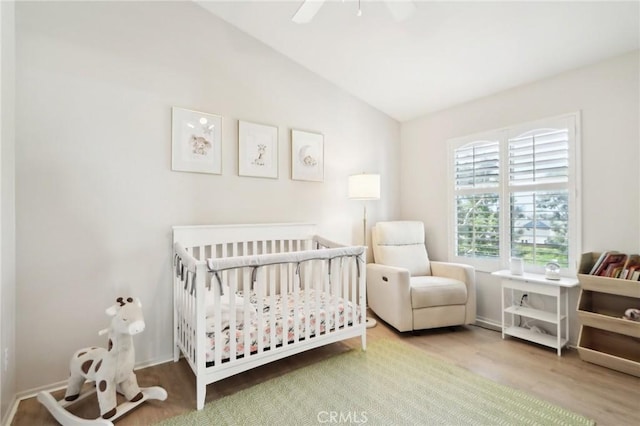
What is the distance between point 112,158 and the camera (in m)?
2.16

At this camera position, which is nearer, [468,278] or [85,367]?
[85,367]

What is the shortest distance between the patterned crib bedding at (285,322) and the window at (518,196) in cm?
164

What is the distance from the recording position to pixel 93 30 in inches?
83.1

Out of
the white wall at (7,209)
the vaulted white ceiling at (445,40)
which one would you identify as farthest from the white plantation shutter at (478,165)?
the white wall at (7,209)

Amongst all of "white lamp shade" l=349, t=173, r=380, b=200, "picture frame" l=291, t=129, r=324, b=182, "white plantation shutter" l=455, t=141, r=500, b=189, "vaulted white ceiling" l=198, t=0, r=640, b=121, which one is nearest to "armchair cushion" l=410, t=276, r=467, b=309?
"white lamp shade" l=349, t=173, r=380, b=200

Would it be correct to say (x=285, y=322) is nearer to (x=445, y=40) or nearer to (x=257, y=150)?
(x=257, y=150)

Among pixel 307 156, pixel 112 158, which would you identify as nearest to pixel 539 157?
pixel 307 156

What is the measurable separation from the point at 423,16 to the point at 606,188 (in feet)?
6.44

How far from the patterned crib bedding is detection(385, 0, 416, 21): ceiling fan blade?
6.20 feet

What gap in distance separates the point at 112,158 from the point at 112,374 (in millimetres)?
1400

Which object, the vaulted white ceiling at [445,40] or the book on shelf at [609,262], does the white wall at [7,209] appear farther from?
the book on shelf at [609,262]

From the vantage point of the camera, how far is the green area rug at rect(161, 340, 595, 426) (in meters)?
1.67

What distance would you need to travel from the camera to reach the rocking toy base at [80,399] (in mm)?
1568

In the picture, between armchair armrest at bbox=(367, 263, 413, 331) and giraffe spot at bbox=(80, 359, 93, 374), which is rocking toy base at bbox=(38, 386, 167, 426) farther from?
armchair armrest at bbox=(367, 263, 413, 331)
